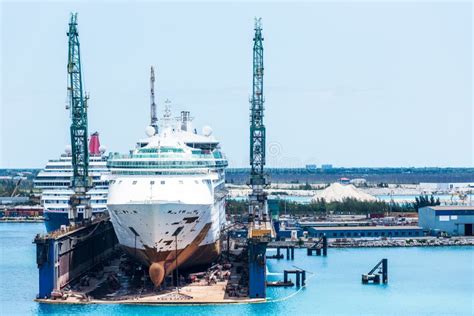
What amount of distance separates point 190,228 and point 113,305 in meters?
4.27

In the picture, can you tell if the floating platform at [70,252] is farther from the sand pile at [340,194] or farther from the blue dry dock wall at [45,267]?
the sand pile at [340,194]

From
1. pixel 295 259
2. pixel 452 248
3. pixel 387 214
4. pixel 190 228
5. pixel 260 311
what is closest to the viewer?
pixel 260 311

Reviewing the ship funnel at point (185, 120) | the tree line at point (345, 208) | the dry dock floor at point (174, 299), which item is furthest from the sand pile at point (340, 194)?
the dry dock floor at point (174, 299)

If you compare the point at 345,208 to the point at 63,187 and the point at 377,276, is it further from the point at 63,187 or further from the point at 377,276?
the point at 377,276

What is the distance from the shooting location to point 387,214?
94188mm

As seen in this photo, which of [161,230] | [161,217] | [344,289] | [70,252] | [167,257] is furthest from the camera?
[344,289]

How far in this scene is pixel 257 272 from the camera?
136 feet

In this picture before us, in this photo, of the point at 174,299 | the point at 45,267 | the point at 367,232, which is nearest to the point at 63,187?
the point at 367,232

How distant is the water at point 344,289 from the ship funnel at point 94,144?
837cm

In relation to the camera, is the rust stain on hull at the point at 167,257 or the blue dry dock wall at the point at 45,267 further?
the blue dry dock wall at the point at 45,267

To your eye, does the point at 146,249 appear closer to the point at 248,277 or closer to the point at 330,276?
the point at 248,277

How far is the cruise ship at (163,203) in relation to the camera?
41.6m

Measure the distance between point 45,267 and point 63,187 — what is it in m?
25.1

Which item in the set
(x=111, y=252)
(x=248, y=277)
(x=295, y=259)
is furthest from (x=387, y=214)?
(x=248, y=277)
